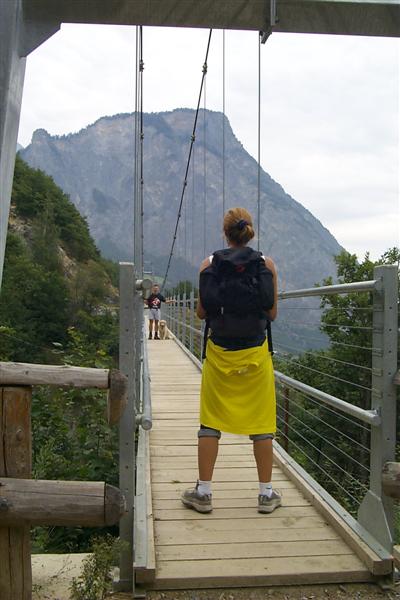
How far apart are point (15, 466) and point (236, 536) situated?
90 centimetres

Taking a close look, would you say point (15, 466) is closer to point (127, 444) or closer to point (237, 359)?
point (127, 444)

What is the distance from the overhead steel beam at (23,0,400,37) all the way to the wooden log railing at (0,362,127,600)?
1.57m

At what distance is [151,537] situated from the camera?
6.80 ft

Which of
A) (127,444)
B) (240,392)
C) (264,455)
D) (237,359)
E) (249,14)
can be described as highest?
(249,14)

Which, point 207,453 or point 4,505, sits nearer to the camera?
point 4,505

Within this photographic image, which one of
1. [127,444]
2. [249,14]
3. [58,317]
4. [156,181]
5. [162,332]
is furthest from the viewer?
[156,181]

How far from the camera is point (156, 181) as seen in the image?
159625 millimetres

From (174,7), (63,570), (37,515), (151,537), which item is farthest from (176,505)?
(174,7)

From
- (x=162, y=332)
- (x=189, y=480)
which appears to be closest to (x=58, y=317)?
(x=162, y=332)

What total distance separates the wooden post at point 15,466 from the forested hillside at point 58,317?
134 centimetres

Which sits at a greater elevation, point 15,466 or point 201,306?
point 201,306

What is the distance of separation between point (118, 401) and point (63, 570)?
715 millimetres

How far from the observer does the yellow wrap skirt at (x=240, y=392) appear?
222cm

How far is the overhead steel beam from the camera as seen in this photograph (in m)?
2.47
